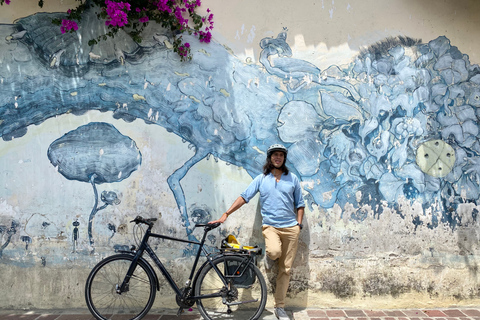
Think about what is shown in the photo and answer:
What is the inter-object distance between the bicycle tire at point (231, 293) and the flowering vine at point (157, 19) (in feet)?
8.47

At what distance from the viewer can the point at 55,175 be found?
4863mm

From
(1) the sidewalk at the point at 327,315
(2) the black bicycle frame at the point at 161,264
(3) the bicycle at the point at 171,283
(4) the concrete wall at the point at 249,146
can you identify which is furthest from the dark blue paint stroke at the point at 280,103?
(1) the sidewalk at the point at 327,315

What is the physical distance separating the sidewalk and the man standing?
0.37 m

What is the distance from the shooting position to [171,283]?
Result: 4.38 meters

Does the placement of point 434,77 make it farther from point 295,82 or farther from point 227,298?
point 227,298

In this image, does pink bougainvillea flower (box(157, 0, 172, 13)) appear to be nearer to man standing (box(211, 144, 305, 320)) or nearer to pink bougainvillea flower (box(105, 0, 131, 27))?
pink bougainvillea flower (box(105, 0, 131, 27))

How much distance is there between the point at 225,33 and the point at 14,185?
3.25 meters

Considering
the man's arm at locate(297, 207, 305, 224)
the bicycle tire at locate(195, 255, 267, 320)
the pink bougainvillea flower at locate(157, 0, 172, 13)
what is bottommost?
the bicycle tire at locate(195, 255, 267, 320)

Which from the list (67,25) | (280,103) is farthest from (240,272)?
(67,25)

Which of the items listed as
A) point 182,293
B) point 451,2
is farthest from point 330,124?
point 182,293

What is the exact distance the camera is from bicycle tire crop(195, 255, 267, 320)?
4359mm

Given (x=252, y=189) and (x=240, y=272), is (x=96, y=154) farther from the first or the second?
(x=240, y=272)

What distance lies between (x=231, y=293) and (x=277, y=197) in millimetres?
1189

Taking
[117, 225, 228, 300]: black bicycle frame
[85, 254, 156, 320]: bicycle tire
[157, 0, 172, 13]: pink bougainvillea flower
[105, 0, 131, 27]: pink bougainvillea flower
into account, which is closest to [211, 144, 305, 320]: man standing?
[117, 225, 228, 300]: black bicycle frame
